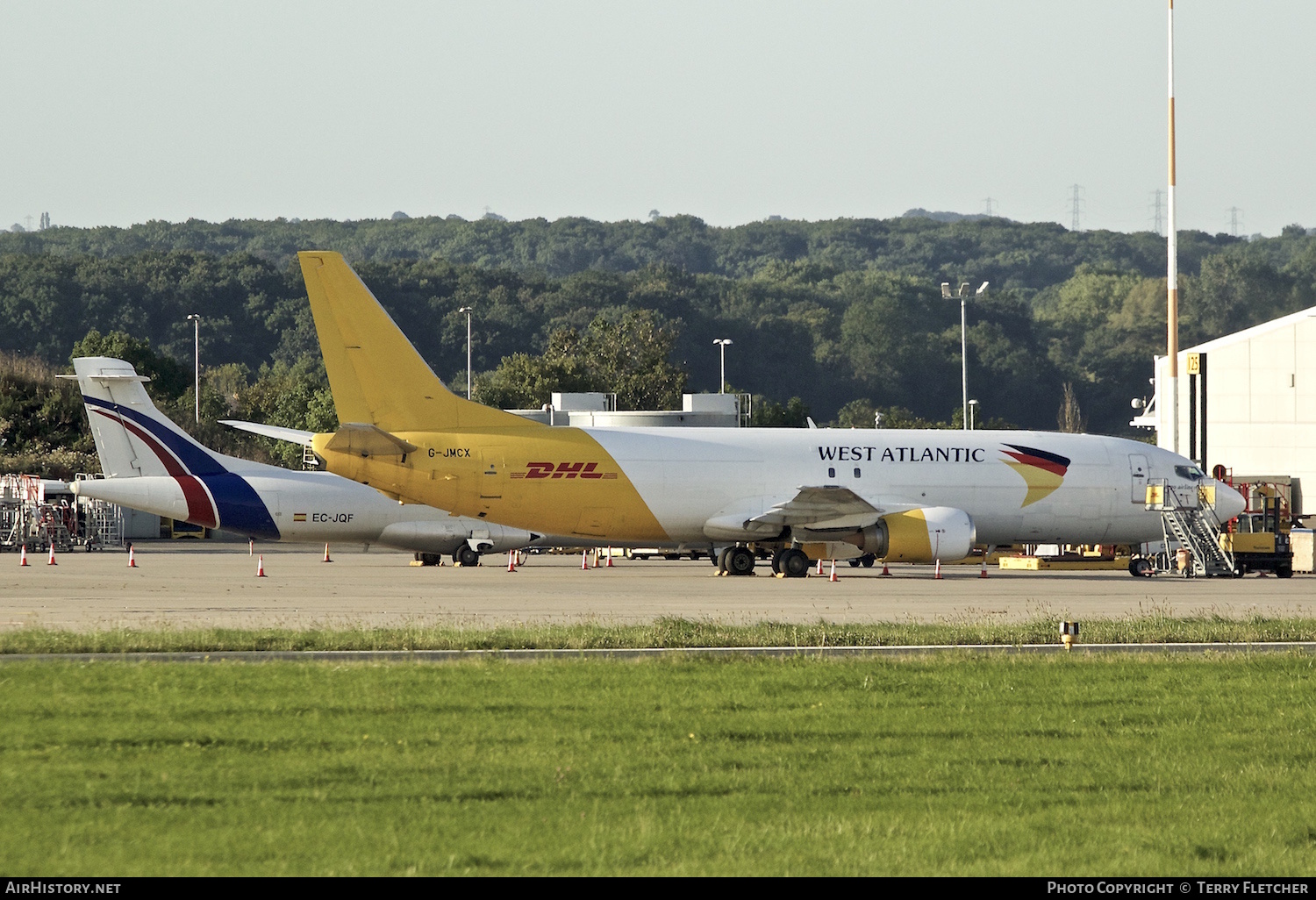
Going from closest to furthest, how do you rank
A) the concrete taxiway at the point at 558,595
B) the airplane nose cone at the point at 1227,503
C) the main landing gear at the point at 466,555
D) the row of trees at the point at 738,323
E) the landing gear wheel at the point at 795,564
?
1. the concrete taxiway at the point at 558,595
2. the landing gear wheel at the point at 795,564
3. the airplane nose cone at the point at 1227,503
4. the main landing gear at the point at 466,555
5. the row of trees at the point at 738,323

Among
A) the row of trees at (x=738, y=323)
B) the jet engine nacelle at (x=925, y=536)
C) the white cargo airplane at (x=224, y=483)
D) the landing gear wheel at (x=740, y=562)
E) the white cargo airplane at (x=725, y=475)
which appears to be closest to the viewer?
the white cargo airplane at (x=725, y=475)

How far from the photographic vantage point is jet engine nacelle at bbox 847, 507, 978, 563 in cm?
3762

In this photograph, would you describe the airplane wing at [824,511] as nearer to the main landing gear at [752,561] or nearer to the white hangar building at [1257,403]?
the main landing gear at [752,561]

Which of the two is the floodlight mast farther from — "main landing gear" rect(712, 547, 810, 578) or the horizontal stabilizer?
the horizontal stabilizer

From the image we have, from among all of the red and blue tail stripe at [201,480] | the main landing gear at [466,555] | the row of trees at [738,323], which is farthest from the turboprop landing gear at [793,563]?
the row of trees at [738,323]

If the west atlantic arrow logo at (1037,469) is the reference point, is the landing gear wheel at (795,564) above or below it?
below

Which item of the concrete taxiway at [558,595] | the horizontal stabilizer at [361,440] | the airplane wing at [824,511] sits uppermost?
the horizontal stabilizer at [361,440]

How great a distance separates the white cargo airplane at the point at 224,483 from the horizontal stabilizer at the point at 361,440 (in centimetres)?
677

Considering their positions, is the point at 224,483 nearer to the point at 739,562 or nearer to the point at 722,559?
the point at 722,559

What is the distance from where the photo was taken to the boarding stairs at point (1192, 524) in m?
40.2

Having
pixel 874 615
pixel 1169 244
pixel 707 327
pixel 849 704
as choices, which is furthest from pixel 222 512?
pixel 707 327

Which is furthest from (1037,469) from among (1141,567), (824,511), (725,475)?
(725,475)

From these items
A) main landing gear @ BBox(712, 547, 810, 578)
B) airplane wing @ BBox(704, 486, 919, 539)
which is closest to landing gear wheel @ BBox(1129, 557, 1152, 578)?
airplane wing @ BBox(704, 486, 919, 539)

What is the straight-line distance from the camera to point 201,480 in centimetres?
4069
